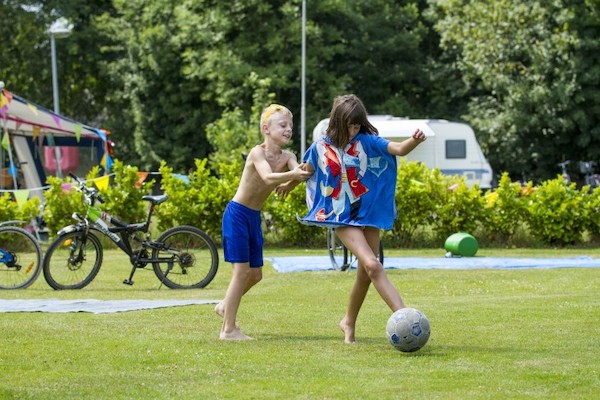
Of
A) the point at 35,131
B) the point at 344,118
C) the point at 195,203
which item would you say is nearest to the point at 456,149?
the point at 35,131

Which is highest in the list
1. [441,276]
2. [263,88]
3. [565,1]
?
[565,1]

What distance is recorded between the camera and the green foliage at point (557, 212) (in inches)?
721

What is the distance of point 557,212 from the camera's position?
18.3 meters

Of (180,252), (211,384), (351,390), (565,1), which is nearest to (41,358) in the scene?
(211,384)

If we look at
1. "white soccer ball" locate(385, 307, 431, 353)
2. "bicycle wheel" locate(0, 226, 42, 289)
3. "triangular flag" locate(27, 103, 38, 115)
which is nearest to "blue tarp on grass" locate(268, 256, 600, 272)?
"bicycle wheel" locate(0, 226, 42, 289)

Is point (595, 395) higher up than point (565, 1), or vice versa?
point (565, 1)

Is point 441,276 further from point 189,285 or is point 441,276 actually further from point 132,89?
point 132,89

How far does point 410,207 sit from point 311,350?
10.8 m

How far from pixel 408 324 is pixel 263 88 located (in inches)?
1208

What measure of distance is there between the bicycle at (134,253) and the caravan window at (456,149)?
70.7 feet

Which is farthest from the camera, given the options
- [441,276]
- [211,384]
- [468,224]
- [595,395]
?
[468,224]

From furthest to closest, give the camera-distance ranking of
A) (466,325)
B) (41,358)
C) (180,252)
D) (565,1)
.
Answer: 1. (565,1)
2. (180,252)
3. (466,325)
4. (41,358)

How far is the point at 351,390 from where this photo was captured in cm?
621

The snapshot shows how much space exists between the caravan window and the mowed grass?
70.6 ft
